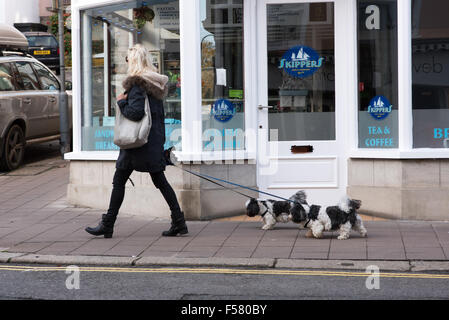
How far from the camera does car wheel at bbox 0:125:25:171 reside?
521 inches

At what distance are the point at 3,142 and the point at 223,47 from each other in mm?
5287

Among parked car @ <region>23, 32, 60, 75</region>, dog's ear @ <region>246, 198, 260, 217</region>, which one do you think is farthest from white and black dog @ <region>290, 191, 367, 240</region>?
parked car @ <region>23, 32, 60, 75</region>

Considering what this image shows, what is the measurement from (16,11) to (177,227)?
26.2 m

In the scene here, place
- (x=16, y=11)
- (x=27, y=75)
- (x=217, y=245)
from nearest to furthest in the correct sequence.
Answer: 1. (x=217, y=245)
2. (x=27, y=75)
3. (x=16, y=11)

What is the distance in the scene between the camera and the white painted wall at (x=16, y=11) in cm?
3177

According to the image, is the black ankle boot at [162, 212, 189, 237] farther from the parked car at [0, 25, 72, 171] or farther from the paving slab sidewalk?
the parked car at [0, 25, 72, 171]

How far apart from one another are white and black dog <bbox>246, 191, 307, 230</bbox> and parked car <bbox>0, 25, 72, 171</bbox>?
247 inches

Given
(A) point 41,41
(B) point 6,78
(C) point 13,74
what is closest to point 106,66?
(B) point 6,78

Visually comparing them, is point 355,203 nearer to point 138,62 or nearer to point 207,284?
point 207,284

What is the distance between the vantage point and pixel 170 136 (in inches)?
379

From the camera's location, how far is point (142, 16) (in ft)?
32.7

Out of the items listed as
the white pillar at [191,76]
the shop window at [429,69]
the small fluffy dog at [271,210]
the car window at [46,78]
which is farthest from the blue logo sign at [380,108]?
the car window at [46,78]

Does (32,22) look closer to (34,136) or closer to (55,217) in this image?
(34,136)

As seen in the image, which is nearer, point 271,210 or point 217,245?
point 217,245
